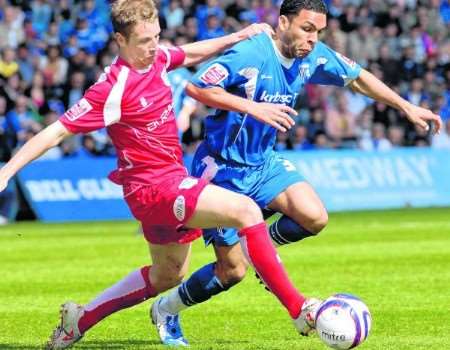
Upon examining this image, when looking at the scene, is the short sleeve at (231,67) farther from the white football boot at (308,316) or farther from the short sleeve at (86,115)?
the white football boot at (308,316)

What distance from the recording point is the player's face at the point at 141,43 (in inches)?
297

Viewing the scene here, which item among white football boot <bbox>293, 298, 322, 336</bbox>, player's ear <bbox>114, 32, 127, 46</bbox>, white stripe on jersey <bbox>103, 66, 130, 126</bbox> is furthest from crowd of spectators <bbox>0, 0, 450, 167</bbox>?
white football boot <bbox>293, 298, 322, 336</bbox>

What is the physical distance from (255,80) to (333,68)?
76cm

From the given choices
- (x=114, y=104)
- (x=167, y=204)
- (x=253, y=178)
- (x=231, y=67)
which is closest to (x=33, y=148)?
(x=114, y=104)

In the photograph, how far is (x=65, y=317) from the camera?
26.8 ft

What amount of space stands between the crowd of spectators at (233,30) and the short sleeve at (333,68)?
14.0 m

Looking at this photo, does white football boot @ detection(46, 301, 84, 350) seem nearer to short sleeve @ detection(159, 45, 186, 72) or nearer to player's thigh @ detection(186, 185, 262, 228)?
player's thigh @ detection(186, 185, 262, 228)

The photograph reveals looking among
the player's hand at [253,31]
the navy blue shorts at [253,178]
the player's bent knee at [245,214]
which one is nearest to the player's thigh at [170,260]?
the navy blue shorts at [253,178]

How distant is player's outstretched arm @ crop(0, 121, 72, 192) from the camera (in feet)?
23.3

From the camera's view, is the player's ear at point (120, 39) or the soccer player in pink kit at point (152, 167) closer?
the soccer player in pink kit at point (152, 167)

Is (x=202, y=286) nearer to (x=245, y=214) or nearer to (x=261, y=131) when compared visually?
(x=261, y=131)

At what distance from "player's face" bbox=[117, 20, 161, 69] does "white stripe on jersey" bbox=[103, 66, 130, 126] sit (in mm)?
177

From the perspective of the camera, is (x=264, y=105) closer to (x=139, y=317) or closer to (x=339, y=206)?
(x=139, y=317)

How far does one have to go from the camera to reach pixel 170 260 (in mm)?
8023
